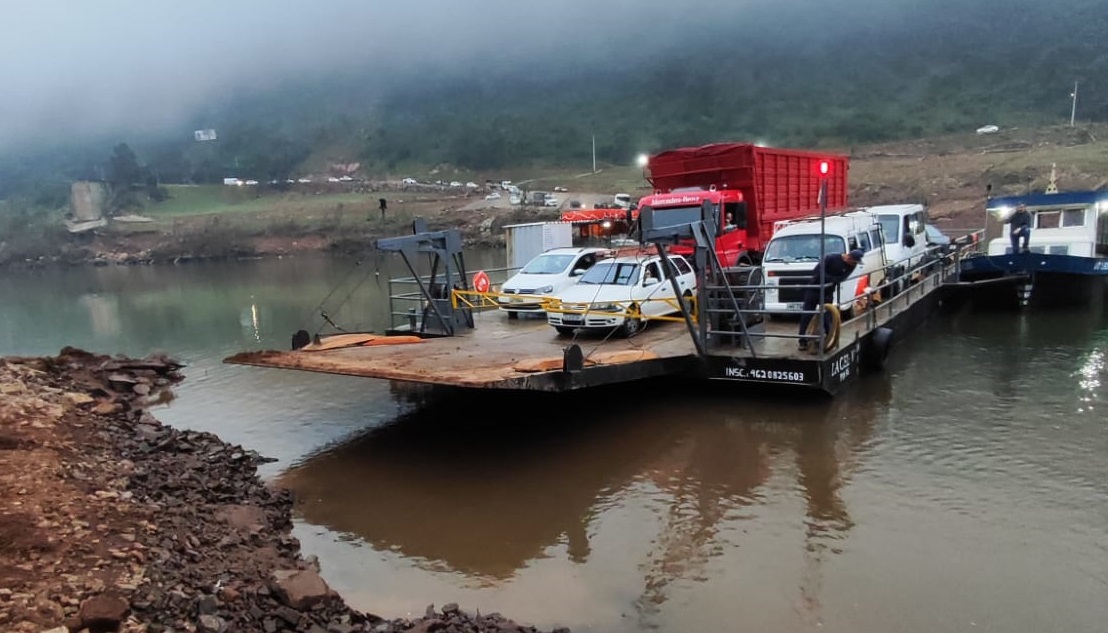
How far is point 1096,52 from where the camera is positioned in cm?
9856

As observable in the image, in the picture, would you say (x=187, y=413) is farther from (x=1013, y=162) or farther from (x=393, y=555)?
(x=1013, y=162)

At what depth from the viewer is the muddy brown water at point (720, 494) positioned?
6559 mm

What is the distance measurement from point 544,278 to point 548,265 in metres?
0.67

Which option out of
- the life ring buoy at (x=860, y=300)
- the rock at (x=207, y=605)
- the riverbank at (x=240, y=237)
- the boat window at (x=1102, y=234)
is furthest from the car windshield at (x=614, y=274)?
the riverbank at (x=240, y=237)

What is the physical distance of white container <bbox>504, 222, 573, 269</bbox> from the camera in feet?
69.5

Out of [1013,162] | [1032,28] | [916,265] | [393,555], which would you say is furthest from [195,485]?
[1032,28]

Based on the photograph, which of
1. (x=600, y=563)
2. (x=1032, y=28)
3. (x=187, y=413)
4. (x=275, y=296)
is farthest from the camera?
(x=1032, y=28)

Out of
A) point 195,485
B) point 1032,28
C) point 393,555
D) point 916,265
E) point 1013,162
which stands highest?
point 1032,28

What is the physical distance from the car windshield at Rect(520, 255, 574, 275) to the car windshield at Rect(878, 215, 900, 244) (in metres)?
7.41

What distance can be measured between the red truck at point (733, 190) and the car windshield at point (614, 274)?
2621 mm

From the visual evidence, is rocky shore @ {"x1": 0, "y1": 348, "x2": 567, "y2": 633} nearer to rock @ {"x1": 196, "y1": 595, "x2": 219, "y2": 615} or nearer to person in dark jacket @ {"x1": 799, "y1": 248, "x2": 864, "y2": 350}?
rock @ {"x1": 196, "y1": 595, "x2": 219, "y2": 615}

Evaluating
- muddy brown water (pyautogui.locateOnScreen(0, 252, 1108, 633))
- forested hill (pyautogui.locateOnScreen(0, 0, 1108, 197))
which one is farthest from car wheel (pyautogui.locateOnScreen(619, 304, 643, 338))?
forested hill (pyautogui.locateOnScreen(0, 0, 1108, 197))

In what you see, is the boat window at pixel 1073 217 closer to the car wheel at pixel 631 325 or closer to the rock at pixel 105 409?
the car wheel at pixel 631 325

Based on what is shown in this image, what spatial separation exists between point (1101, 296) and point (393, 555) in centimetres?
2039
